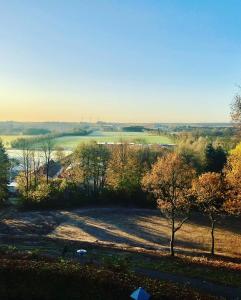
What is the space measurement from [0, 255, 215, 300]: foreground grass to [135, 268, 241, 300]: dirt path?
205 inches

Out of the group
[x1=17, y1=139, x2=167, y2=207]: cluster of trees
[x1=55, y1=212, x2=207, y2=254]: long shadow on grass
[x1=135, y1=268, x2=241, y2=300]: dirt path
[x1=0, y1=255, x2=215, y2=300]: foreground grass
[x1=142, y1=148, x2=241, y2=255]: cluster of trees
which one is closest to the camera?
[x1=0, y1=255, x2=215, y2=300]: foreground grass

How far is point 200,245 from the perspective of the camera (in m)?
59.9

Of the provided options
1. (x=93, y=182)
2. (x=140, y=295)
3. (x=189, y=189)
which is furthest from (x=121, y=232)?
(x=140, y=295)

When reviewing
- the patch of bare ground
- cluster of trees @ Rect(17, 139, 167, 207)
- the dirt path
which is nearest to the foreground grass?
the dirt path

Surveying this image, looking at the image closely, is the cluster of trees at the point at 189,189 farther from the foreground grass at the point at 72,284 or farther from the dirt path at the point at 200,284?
the foreground grass at the point at 72,284

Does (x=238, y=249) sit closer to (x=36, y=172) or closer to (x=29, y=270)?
(x=29, y=270)

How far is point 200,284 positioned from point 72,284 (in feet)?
37.1

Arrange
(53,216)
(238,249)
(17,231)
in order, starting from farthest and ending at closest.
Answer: (53,216) < (17,231) < (238,249)

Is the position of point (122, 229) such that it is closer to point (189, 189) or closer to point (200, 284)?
point (189, 189)

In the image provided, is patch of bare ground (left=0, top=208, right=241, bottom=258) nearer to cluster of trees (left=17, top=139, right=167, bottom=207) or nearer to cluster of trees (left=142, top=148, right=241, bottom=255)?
cluster of trees (left=17, top=139, right=167, bottom=207)

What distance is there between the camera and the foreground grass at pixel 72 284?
27.0 meters

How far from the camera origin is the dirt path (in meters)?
32.6

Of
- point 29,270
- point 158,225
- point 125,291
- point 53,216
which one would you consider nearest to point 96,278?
point 125,291

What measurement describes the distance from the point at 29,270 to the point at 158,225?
140 feet
